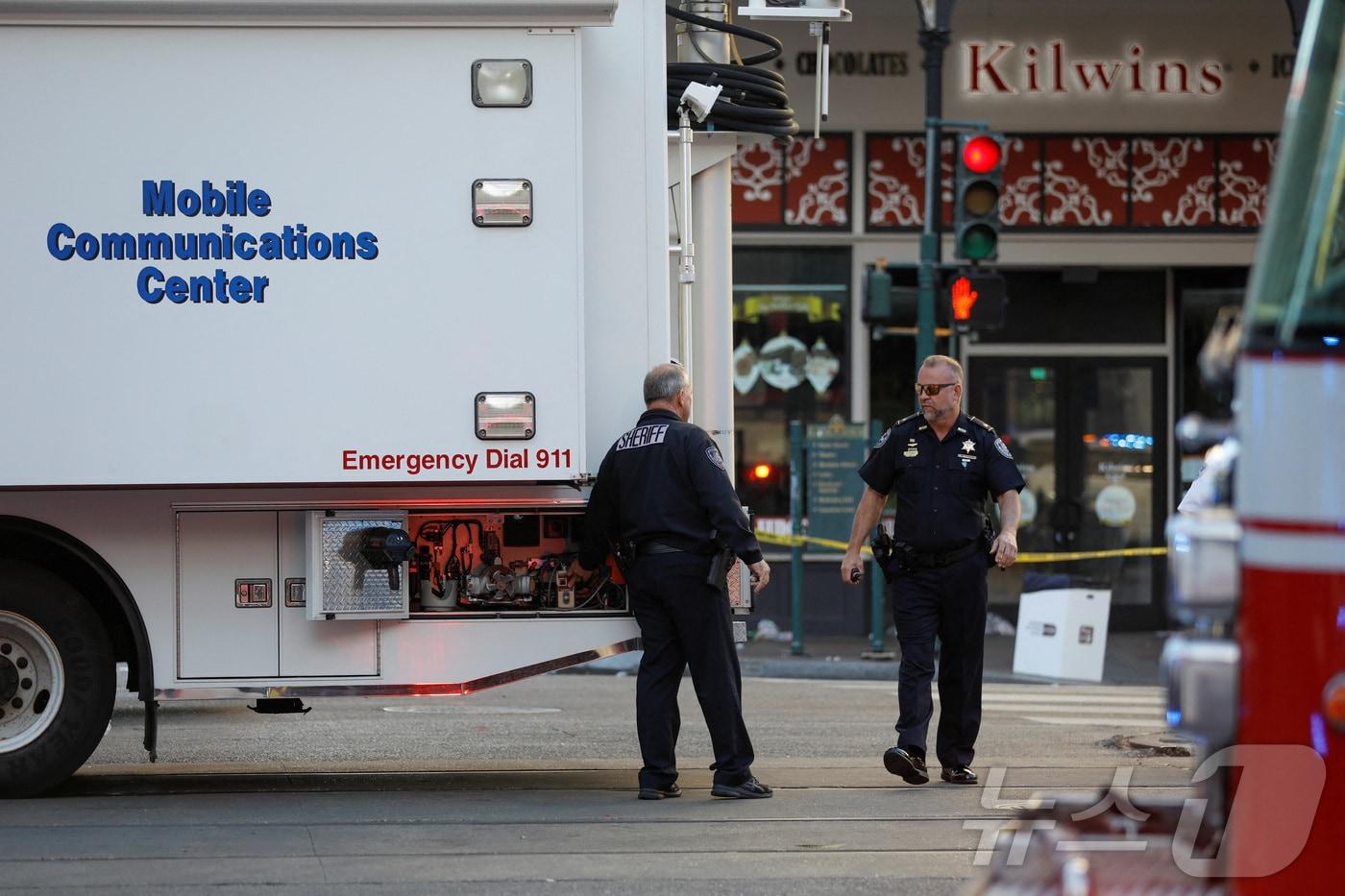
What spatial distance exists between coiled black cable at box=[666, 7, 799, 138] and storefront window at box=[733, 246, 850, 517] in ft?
29.4

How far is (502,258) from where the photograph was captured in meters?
7.52

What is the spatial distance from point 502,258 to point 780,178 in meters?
10.5

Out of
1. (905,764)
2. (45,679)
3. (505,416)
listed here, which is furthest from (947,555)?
(45,679)

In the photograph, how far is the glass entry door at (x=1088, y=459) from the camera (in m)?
18.1

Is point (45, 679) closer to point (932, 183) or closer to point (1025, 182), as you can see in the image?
point (932, 183)

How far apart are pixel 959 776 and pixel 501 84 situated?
143 inches

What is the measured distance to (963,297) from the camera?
46.5 ft

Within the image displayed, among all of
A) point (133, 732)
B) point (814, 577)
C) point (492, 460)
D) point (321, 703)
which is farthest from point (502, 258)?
point (814, 577)

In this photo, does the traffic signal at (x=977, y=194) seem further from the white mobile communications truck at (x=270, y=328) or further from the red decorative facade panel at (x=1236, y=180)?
the white mobile communications truck at (x=270, y=328)

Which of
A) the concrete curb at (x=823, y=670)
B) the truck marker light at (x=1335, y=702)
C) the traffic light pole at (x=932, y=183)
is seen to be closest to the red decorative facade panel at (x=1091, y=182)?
the traffic light pole at (x=932, y=183)

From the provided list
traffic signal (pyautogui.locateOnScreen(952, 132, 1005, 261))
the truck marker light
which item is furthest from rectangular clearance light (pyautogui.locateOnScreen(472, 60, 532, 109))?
traffic signal (pyautogui.locateOnScreen(952, 132, 1005, 261))

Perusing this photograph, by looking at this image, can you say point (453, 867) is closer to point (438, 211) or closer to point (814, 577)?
point (438, 211)

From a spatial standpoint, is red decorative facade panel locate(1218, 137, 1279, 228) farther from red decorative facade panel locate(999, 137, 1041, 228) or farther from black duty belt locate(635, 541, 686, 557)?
black duty belt locate(635, 541, 686, 557)

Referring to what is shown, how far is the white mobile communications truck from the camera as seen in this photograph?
24.2 ft
